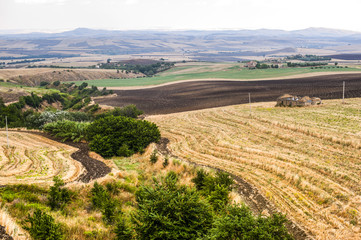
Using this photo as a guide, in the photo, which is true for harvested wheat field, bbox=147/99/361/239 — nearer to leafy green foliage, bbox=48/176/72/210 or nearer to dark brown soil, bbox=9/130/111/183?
dark brown soil, bbox=9/130/111/183

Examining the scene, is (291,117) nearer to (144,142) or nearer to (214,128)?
(214,128)

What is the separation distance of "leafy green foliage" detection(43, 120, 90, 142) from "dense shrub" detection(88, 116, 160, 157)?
3254mm

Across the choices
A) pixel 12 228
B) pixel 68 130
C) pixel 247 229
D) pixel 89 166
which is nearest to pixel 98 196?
pixel 12 228

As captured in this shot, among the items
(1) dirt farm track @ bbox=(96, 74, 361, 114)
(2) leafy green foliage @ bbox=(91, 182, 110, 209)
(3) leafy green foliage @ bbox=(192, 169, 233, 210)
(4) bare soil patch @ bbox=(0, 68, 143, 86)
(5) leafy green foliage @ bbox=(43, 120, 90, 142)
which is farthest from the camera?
(4) bare soil patch @ bbox=(0, 68, 143, 86)

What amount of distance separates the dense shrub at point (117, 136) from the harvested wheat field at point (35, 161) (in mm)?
3403

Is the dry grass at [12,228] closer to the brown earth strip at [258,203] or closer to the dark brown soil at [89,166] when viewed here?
the dark brown soil at [89,166]

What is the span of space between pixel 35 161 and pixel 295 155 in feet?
88.5

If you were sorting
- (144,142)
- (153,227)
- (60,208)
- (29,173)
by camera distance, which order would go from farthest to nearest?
(144,142), (29,173), (60,208), (153,227)

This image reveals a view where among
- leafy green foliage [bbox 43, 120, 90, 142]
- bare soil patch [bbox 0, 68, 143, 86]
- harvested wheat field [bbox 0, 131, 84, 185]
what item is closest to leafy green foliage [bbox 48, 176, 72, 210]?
harvested wheat field [bbox 0, 131, 84, 185]

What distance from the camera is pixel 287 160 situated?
30.2 meters

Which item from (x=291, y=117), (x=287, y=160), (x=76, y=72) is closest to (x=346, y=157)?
(x=287, y=160)

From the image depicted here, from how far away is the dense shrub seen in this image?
37781 mm

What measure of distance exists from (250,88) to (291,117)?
48391 mm

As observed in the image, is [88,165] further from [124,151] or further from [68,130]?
[68,130]
